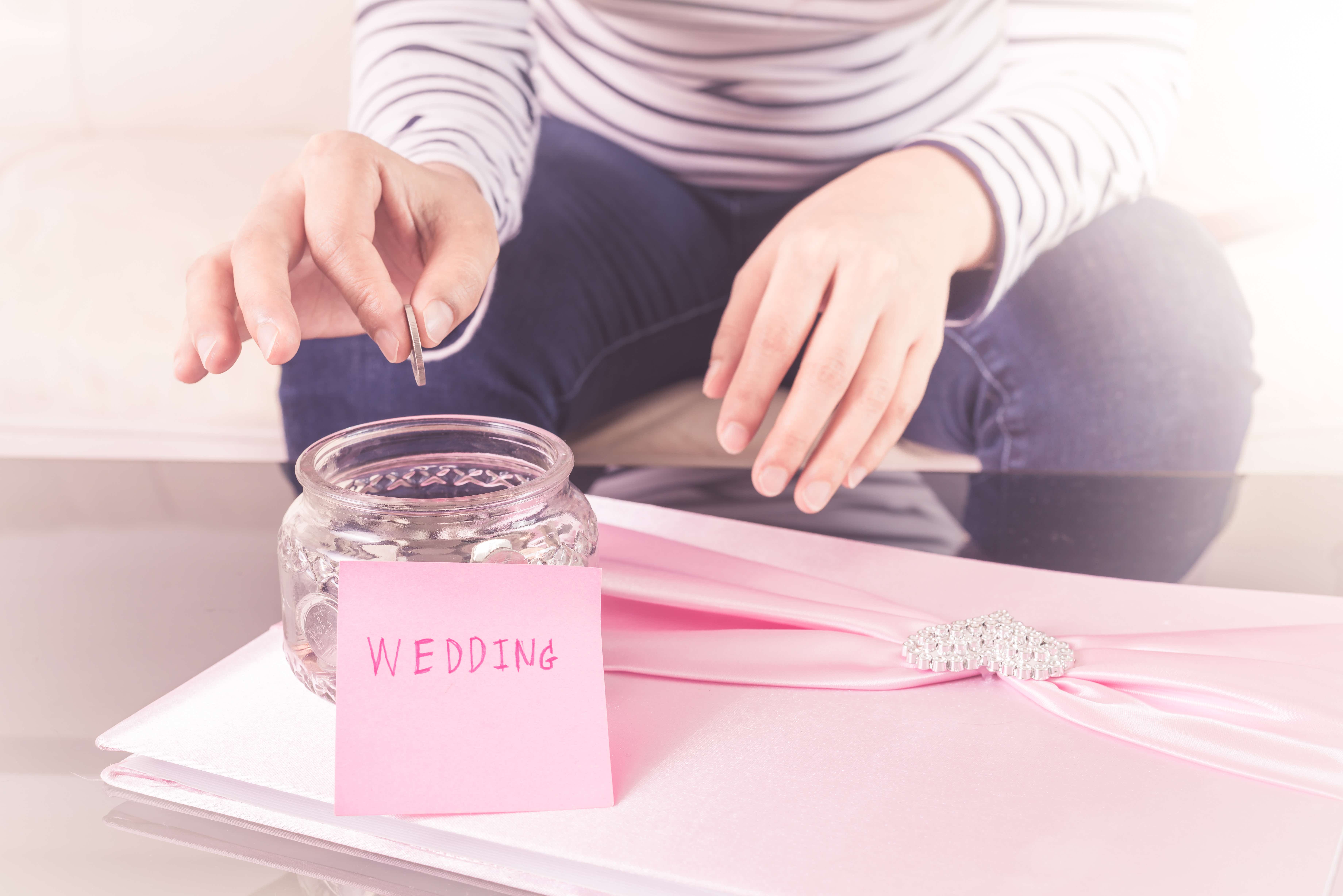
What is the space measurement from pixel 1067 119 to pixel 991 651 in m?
0.74

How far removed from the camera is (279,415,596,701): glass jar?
1.29 feet

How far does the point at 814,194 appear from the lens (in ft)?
3.23

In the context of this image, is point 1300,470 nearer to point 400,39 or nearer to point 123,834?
point 400,39

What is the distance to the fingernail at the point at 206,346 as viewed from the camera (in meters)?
0.45

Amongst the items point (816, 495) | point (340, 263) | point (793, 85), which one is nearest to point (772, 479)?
point (816, 495)

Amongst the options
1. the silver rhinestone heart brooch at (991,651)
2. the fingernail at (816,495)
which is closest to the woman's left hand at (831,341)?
the fingernail at (816,495)

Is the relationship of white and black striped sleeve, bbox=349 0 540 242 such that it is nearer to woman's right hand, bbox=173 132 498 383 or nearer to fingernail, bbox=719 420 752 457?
woman's right hand, bbox=173 132 498 383

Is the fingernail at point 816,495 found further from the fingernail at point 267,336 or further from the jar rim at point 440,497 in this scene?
the fingernail at point 267,336

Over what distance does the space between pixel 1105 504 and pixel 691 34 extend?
0.74m

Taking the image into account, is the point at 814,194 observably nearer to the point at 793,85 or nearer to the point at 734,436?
the point at 793,85

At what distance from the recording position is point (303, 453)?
427 mm

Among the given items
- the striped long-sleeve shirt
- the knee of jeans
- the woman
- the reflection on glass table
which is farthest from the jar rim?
the knee of jeans

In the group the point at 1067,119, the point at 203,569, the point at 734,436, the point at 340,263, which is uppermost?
the point at 1067,119

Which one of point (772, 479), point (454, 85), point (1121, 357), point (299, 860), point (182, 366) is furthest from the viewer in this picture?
point (1121, 357)
